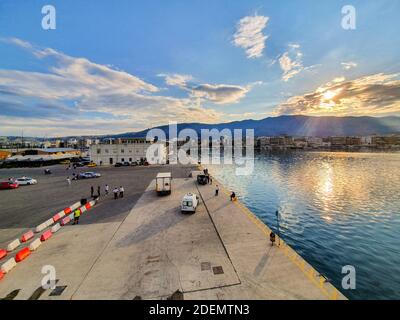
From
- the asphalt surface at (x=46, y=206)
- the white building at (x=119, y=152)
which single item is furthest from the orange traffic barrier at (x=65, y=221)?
the white building at (x=119, y=152)

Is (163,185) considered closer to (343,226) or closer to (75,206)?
(75,206)

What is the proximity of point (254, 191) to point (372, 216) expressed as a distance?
58.2 ft

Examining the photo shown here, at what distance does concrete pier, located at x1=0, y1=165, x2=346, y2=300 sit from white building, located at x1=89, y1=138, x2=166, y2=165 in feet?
180

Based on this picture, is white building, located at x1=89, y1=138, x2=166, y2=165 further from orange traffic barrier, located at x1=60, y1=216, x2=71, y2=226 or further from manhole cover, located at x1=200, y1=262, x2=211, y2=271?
manhole cover, located at x1=200, y1=262, x2=211, y2=271

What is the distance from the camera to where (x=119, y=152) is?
71.0m

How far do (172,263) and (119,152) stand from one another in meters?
65.8

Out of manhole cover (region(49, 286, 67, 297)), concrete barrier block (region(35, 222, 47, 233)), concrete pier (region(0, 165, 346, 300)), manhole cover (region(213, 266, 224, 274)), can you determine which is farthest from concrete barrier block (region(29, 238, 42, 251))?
manhole cover (region(213, 266, 224, 274))

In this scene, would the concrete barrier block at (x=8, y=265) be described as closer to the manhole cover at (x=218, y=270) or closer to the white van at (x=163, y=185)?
the manhole cover at (x=218, y=270)

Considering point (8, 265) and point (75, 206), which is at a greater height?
point (75, 206)

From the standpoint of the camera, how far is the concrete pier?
30.9 ft

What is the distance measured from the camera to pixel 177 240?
14.9 m

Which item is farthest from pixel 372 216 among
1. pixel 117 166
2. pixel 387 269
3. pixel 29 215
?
pixel 117 166

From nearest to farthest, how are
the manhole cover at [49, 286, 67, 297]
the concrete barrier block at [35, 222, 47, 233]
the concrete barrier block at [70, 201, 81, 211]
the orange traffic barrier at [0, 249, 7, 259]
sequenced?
the manhole cover at [49, 286, 67, 297] < the orange traffic barrier at [0, 249, 7, 259] < the concrete barrier block at [35, 222, 47, 233] < the concrete barrier block at [70, 201, 81, 211]

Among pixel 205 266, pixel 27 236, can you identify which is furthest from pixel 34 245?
pixel 205 266
